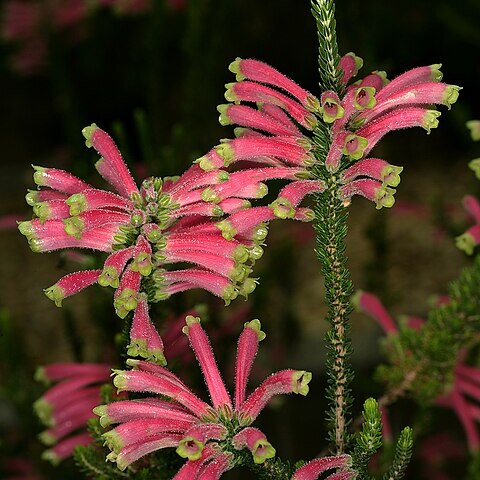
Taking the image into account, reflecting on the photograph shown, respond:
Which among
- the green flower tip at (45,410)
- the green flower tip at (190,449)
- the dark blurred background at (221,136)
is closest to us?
the green flower tip at (190,449)

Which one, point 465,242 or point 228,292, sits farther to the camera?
point 465,242

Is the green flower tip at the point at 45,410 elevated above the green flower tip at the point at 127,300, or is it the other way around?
the green flower tip at the point at 45,410

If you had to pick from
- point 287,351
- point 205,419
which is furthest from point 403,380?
point 287,351

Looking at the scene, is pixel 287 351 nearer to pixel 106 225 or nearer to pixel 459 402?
pixel 459 402

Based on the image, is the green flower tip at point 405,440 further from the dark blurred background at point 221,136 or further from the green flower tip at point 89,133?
the dark blurred background at point 221,136

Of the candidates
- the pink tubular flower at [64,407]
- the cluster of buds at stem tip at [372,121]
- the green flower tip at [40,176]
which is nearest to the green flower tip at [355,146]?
the cluster of buds at stem tip at [372,121]

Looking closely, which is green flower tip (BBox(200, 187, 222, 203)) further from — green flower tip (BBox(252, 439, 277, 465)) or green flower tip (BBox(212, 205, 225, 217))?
green flower tip (BBox(252, 439, 277, 465))

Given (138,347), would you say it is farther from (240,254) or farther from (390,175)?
(390,175)

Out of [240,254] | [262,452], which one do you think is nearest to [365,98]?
[240,254]
